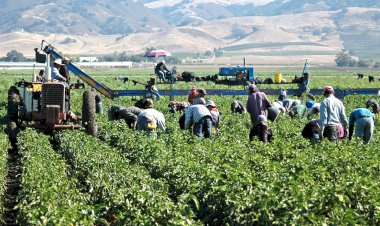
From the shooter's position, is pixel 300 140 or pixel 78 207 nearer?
pixel 78 207

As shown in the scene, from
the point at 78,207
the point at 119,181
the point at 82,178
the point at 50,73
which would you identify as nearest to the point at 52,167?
the point at 82,178

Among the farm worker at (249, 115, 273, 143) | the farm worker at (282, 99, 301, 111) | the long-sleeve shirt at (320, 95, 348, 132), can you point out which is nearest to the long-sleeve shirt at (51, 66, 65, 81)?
the farm worker at (249, 115, 273, 143)

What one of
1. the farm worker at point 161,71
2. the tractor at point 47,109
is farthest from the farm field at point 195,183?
the farm worker at point 161,71

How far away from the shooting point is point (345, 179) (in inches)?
446

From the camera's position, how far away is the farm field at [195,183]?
991 centimetres

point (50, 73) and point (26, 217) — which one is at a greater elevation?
point (50, 73)

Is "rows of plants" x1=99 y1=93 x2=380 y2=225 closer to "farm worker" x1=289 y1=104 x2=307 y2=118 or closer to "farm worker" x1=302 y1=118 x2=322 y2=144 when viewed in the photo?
"farm worker" x1=302 y1=118 x2=322 y2=144

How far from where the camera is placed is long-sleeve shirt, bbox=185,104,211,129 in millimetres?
18656

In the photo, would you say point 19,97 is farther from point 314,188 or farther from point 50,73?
point 314,188

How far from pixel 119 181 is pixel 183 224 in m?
3.18

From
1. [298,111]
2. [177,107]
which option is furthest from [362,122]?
[177,107]

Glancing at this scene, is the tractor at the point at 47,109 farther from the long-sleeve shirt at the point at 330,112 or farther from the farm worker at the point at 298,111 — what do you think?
the long-sleeve shirt at the point at 330,112

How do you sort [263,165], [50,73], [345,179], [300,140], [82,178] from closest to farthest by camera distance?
1. [345,179]
2. [263,165]
3. [82,178]
4. [300,140]
5. [50,73]

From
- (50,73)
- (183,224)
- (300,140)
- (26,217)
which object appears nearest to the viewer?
(183,224)
